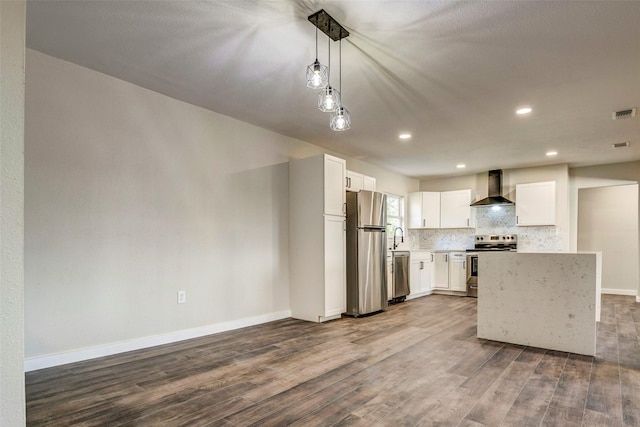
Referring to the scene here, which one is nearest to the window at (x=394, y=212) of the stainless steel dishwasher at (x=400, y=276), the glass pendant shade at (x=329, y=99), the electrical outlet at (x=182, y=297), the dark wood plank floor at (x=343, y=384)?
the stainless steel dishwasher at (x=400, y=276)

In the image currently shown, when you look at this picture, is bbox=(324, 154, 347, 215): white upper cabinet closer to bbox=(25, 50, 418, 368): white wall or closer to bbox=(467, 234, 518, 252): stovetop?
bbox=(25, 50, 418, 368): white wall

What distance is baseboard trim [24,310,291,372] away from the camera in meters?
2.70

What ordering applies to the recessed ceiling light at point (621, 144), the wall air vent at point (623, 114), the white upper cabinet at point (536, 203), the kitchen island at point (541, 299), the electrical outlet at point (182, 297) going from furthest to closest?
the white upper cabinet at point (536, 203), the recessed ceiling light at point (621, 144), the wall air vent at point (623, 114), the electrical outlet at point (182, 297), the kitchen island at point (541, 299)

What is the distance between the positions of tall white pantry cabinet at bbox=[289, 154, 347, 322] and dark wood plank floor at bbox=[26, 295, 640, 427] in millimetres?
779

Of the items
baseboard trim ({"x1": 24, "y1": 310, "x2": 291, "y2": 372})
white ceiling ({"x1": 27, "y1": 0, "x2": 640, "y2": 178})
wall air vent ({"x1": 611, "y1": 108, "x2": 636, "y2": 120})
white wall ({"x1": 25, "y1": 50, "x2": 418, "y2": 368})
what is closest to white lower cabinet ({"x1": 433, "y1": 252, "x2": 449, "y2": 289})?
white ceiling ({"x1": 27, "y1": 0, "x2": 640, "y2": 178})

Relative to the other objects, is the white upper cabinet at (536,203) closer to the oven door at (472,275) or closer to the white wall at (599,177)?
the white wall at (599,177)

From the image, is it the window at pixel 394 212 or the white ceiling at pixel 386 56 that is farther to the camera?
the window at pixel 394 212

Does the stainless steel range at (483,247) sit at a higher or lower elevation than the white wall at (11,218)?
lower

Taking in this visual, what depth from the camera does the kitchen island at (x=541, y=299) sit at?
318 centimetres

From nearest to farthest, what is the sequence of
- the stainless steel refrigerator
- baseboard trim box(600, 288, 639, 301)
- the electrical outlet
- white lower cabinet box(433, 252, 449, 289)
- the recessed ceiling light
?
the electrical outlet → the stainless steel refrigerator → the recessed ceiling light → baseboard trim box(600, 288, 639, 301) → white lower cabinet box(433, 252, 449, 289)

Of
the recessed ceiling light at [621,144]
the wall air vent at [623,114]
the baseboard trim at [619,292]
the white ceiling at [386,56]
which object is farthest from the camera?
the baseboard trim at [619,292]

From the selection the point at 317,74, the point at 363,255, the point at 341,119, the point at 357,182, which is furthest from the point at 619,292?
the point at 317,74

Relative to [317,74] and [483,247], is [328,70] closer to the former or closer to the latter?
[317,74]

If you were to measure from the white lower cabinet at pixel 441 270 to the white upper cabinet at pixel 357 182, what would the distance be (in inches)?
102
